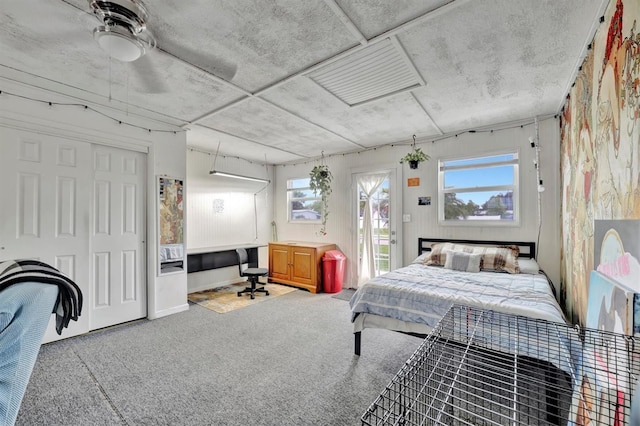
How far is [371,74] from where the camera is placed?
269 cm

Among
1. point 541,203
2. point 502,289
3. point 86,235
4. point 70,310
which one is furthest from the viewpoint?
point 541,203

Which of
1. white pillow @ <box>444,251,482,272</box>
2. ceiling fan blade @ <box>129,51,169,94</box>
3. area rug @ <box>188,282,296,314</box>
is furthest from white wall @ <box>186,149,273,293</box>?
white pillow @ <box>444,251,482,272</box>

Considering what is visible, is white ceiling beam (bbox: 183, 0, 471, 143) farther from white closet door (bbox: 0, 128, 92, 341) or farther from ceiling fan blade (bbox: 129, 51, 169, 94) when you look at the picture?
white closet door (bbox: 0, 128, 92, 341)

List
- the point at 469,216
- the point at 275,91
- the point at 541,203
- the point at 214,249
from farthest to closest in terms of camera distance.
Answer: the point at 214,249
the point at 469,216
the point at 541,203
the point at 275,91

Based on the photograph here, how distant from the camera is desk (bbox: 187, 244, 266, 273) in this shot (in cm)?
496

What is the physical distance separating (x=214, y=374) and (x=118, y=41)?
2608mm

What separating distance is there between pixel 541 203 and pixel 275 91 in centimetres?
360

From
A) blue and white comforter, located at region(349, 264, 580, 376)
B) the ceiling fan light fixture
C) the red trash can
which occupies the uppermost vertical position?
the ceiling fan light fixture

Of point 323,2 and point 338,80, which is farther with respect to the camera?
point 338,80

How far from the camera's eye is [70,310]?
1.52m

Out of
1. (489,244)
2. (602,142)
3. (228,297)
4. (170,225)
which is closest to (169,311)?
(228,297)

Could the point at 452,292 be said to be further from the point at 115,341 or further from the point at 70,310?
the point at 115,341

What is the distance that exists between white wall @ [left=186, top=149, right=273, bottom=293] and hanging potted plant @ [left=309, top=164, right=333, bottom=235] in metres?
1.47

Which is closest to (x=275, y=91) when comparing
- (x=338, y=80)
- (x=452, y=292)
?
(x=338, y=80)
